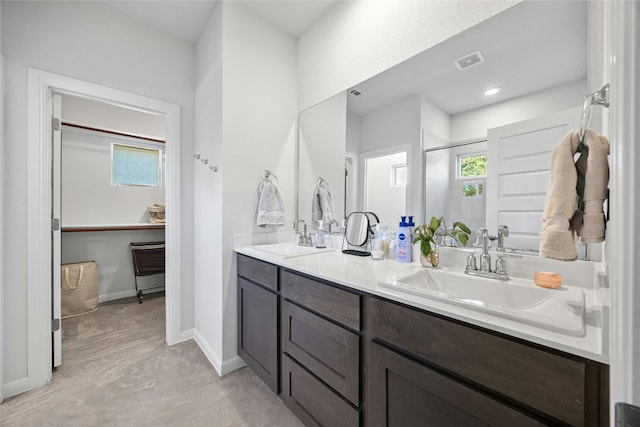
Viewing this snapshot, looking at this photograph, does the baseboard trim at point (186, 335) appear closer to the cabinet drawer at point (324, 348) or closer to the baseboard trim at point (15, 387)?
the baseboard trim at point (15, 387)

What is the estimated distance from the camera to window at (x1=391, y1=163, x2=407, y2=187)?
151 centimetres

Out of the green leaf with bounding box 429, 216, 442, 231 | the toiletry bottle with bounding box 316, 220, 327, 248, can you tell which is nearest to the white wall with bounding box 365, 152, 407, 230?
the green leaf with bounding box 429, 216, 442, 231

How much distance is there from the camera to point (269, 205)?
2008 mm

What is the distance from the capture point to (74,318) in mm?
2666

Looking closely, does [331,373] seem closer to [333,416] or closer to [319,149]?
[333,416]

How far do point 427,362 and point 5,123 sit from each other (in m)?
2.58

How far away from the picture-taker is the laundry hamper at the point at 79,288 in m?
2.70

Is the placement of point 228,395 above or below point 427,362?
below

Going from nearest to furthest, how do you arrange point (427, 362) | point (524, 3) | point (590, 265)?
point (427, 362)
point (590, 265)
point (524, 3)

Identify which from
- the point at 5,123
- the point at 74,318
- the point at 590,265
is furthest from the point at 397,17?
the point at 74,318

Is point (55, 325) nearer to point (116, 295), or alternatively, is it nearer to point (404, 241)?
point (116, 295)

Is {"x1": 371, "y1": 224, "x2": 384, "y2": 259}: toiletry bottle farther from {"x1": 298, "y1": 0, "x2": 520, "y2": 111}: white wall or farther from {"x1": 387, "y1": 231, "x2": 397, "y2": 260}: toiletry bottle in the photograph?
{"x1": 298, "y1": 0, "x2": 520, "y2": 111}: white wall

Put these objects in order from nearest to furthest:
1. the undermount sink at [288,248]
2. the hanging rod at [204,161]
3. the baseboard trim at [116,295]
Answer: the undermount sink at [288,248]
the hanging rod at [204,161]
the baseboard trim at [116,295]

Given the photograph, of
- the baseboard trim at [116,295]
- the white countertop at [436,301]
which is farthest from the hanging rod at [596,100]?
the baseboard trim at [116,295]
